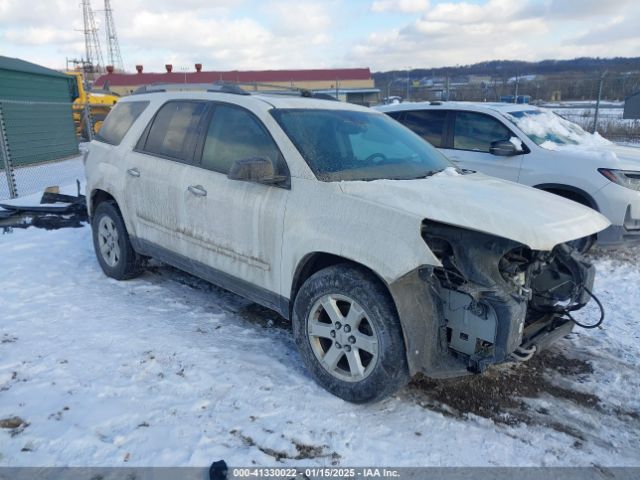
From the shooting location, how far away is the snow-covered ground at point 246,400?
2.74 m

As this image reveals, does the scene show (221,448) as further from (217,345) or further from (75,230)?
(75,230)

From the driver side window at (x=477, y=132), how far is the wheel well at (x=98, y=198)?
15.1 feet

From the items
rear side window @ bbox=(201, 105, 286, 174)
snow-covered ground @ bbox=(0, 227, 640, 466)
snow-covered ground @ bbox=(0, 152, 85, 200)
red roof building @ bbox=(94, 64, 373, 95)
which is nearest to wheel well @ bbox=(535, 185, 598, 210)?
snow-covered ground @ bbox=(0, 227, 640, 466)

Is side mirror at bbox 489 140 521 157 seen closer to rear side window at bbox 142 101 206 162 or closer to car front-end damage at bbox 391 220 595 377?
car front-end damage at bbox 391 220 595 377

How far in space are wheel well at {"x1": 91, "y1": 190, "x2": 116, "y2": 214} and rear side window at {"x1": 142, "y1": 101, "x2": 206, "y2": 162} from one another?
87 cm

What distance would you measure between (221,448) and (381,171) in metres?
2.08

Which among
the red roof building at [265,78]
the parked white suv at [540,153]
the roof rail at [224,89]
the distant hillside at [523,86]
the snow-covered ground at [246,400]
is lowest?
the snow-covered ground at [246,400]

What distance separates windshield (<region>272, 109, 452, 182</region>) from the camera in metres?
3.51

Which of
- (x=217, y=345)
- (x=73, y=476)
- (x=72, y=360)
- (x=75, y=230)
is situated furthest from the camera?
(x=75, y=230)

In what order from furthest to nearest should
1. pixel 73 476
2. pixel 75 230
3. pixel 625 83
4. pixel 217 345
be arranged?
1. pixel 625 83
2. pixel 75 230
3. pixel 217 345
4. pixel 73 476

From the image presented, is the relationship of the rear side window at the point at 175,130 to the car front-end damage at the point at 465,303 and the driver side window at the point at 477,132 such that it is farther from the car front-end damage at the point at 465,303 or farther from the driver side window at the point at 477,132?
the driver side window at the point at 477,132

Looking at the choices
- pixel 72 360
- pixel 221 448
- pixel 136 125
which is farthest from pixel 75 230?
pixel 221 448

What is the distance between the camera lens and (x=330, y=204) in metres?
3.21

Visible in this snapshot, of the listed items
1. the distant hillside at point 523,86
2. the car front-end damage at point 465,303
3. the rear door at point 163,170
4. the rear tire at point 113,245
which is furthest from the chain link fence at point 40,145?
the distant hillside at point 523,86
